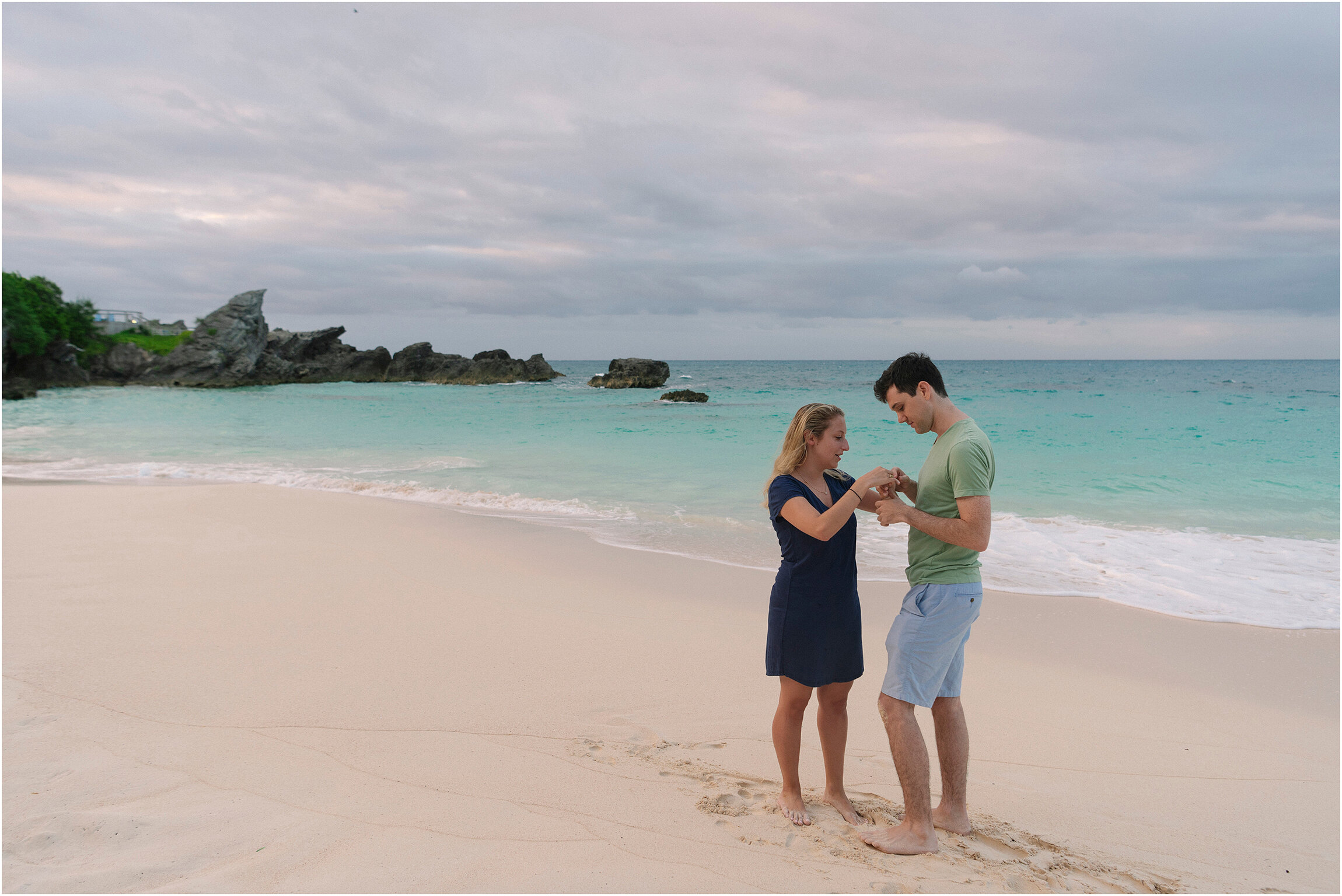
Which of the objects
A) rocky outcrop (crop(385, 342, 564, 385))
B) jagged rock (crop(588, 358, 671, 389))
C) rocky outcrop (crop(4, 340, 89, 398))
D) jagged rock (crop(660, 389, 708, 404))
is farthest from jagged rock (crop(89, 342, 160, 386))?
jagged rock (crop(660, 389, 708, 404))

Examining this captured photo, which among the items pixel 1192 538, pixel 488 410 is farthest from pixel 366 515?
pixel 488 410

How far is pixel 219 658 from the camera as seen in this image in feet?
15.8

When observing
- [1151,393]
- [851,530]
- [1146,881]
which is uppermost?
[1151,393]

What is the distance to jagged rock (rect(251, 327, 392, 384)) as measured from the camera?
7169 centimetres

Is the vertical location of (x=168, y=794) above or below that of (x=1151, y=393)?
below

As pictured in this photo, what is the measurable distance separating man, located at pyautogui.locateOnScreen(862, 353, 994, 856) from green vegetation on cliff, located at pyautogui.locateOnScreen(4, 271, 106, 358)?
209 ft

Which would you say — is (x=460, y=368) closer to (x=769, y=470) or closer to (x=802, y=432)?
(x=769, y=470)

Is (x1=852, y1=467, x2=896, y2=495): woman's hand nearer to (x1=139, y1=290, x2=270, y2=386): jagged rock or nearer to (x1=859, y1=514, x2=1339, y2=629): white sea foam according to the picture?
(x1=859, y1=514, x2=1339, y2=629): white sea foam

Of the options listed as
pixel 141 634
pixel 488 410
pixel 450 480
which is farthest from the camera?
pixel 488 410

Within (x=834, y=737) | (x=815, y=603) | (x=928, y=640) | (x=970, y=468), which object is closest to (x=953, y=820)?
(x=834, y=737)

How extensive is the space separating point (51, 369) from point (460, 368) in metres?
32.9

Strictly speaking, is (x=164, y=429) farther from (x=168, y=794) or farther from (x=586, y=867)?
(x=586, y=867)

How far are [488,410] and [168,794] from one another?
113ft

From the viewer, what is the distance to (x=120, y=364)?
196 ft
